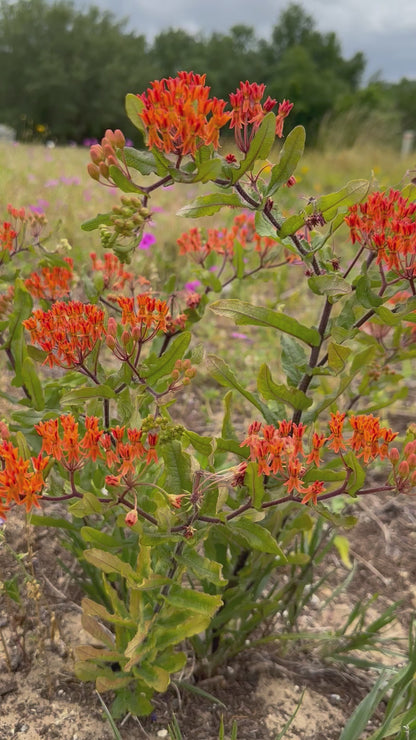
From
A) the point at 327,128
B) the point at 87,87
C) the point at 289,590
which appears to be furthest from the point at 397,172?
the point at 87,87

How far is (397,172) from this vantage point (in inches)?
430

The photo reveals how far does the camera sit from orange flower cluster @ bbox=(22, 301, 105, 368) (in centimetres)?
119

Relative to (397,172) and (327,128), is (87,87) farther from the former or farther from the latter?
(397,172)

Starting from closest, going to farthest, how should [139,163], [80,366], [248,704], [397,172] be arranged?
1. [139,163]
2. [80,366]
3. [248,704]
4. [397,172]

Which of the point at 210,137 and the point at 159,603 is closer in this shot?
the point at 210,137

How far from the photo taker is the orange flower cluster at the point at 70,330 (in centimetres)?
119

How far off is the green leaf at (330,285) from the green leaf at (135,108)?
43 centimetres

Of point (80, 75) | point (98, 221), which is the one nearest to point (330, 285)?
point (98, 221)

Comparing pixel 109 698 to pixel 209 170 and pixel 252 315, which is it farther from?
pixel 209 170

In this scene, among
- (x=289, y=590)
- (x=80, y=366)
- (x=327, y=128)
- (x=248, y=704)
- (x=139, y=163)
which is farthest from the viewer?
(x=327, y=128)

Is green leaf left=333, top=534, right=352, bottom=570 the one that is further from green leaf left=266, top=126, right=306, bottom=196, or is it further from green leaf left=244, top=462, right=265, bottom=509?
green leaf left=266, top=126, right=306, bottom=196

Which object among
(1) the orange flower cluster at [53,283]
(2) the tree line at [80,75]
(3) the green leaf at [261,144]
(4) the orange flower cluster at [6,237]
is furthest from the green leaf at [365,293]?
(2) the tree line at [80,75]

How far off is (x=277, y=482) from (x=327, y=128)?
1469cm

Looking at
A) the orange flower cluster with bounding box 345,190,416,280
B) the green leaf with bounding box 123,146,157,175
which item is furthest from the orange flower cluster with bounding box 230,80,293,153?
the orange flower cluster with bounding box 345,190,416,280
